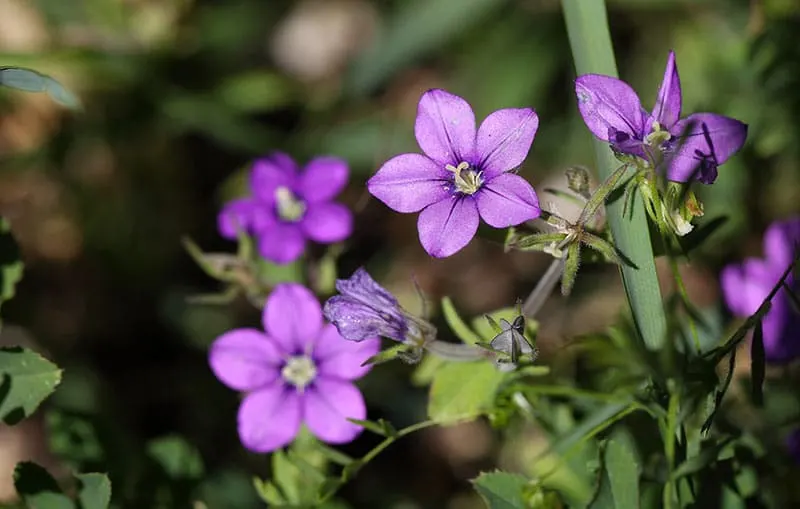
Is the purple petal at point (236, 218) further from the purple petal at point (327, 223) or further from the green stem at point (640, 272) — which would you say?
the green stem at point (640, 272)

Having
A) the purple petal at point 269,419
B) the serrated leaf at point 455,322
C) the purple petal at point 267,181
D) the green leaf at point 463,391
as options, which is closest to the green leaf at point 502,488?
the green leaf at point 463,391

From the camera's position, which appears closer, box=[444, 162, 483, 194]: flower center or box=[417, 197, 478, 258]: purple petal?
box=[417, 197, 478, 258]: purple petal

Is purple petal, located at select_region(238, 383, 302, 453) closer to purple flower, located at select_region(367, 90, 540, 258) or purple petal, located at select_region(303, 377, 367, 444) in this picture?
purple petal, located at select_region(303, 377, 367, 444)

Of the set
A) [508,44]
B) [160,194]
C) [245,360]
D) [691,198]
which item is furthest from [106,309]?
[691,198]

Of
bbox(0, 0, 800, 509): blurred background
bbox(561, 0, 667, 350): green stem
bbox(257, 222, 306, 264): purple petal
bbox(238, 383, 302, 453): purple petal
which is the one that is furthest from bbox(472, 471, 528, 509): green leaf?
bbox(0, 0, 800, 509): blurred background

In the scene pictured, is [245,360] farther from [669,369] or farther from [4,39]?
[4,39]
